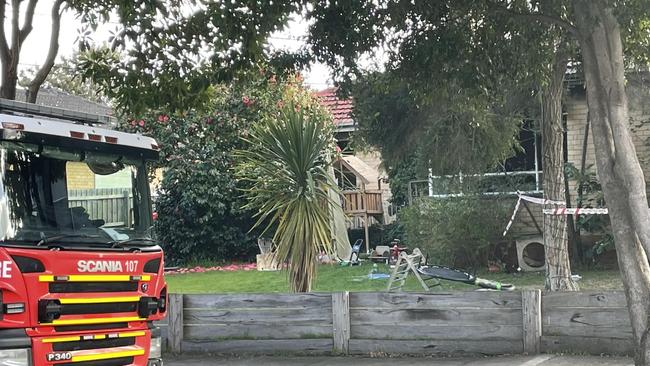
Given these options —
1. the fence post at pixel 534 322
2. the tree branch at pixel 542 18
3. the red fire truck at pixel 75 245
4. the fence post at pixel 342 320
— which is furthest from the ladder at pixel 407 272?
the red fire truck at pixel 75 245

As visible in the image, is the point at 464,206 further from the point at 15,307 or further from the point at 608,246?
the point at 15,307

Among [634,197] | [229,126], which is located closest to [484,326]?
[634,197]

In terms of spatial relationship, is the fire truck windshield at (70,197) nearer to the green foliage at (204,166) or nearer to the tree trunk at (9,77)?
the tree trunk at (9,77)

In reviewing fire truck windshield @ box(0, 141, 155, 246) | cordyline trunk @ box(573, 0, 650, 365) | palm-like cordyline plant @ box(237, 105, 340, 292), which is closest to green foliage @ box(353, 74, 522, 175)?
palm-like cordyline plant @ box(237, 105, 340, 292)

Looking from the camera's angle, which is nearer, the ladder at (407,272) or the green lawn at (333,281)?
the ladder at (407,272)

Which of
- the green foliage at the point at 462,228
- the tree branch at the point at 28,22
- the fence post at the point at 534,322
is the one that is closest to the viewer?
the fence post at the point at 534,322

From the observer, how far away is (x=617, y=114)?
7.24 meters

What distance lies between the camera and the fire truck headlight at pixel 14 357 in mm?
6152

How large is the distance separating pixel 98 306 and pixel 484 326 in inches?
187

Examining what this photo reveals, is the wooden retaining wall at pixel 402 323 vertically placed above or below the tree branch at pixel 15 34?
below

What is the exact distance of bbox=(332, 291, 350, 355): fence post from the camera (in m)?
9.56

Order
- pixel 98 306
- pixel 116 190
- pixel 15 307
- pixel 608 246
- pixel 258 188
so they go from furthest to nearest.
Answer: pixel 608 246 < pixel 258 188 < pixel 116 190 < pixel 98 306 < pixel 15 307

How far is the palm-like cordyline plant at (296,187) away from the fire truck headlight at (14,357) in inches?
Answer: 173

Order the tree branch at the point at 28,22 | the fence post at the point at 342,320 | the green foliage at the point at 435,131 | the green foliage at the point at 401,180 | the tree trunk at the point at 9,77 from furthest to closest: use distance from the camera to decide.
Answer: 1. the green foliage at the point at 401,180
2. the green foliage at the point at 435,131
3. the tree branch at the point at 28,22
4. the tree trunk at the point at 9,77
5. the fence post at the point at 342,320
